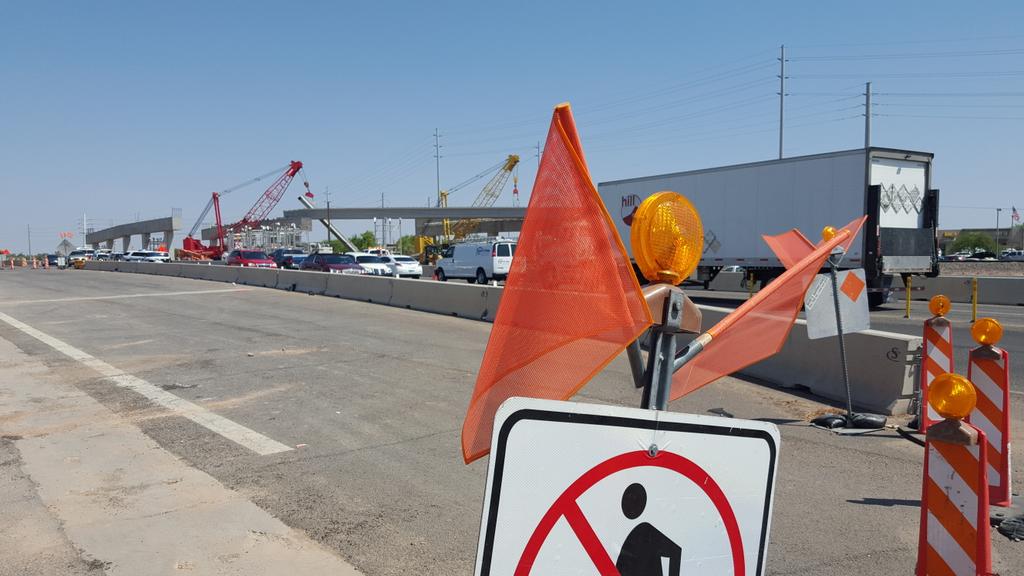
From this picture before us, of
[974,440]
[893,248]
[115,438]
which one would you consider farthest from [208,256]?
[974,440]

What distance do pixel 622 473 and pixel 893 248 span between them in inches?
867

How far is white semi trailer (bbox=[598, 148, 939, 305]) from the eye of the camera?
20.8m

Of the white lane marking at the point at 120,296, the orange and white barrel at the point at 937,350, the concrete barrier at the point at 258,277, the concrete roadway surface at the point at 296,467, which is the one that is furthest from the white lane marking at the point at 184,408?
the concrete barrier at the point at 258,277

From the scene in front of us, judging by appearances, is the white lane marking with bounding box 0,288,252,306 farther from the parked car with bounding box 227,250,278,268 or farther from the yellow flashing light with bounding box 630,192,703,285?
the yellow flashing light with bounding box 630,192,703,285

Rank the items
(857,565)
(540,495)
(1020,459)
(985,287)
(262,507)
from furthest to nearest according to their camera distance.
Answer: (985,287), (1020,459), (262,507), (857,565), (540,495)

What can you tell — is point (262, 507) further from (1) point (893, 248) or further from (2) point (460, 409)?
(1) point (893, 248)

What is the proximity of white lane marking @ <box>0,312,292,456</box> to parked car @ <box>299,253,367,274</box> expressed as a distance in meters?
24.5

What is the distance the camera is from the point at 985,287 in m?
24.1

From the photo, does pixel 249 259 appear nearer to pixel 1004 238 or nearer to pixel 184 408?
pixel 184 408

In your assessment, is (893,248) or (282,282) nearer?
(893,248)

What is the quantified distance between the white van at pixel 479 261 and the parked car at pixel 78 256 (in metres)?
41.5

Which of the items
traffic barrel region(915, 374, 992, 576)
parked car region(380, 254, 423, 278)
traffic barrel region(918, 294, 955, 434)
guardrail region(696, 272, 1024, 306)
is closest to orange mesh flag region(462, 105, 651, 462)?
traffic barrel region(915, 374, 992, 576)

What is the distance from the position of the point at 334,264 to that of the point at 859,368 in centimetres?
3223

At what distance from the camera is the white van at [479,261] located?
109 feet
